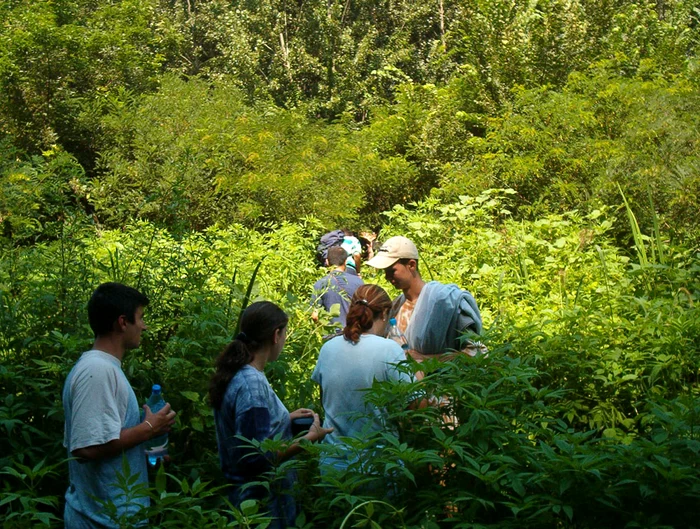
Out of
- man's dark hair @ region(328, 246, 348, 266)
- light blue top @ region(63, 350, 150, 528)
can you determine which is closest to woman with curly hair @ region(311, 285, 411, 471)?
light blue top @ region(63, 350, 150, 528)

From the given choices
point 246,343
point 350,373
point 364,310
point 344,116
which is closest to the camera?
point 246,343

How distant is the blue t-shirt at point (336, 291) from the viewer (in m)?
6.71

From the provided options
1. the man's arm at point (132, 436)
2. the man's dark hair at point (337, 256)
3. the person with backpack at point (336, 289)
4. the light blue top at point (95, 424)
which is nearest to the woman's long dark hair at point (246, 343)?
the man's arm at point (132, 436)

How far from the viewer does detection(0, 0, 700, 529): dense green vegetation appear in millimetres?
2928

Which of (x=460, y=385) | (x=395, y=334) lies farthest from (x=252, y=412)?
(x=395, y=334)

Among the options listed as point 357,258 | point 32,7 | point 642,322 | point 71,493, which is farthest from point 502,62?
point 71,493

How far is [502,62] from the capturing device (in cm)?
1526

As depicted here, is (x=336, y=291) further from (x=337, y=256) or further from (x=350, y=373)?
(x=350, y=373)

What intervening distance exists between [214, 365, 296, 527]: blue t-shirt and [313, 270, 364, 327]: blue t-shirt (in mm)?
2913

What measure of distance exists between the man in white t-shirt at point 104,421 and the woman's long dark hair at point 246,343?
9.0 inches

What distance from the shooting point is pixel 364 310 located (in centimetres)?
407

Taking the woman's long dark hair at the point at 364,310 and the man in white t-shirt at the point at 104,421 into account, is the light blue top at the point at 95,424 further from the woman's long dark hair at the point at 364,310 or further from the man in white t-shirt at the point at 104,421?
Result: the woman's long dark hair at the point at 364,310

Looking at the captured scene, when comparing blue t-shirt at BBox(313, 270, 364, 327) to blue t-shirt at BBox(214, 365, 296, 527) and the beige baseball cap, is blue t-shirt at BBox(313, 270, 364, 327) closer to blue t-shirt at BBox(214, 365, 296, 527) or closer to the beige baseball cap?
the beige baseball cap

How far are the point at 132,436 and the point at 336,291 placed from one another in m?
3.74
